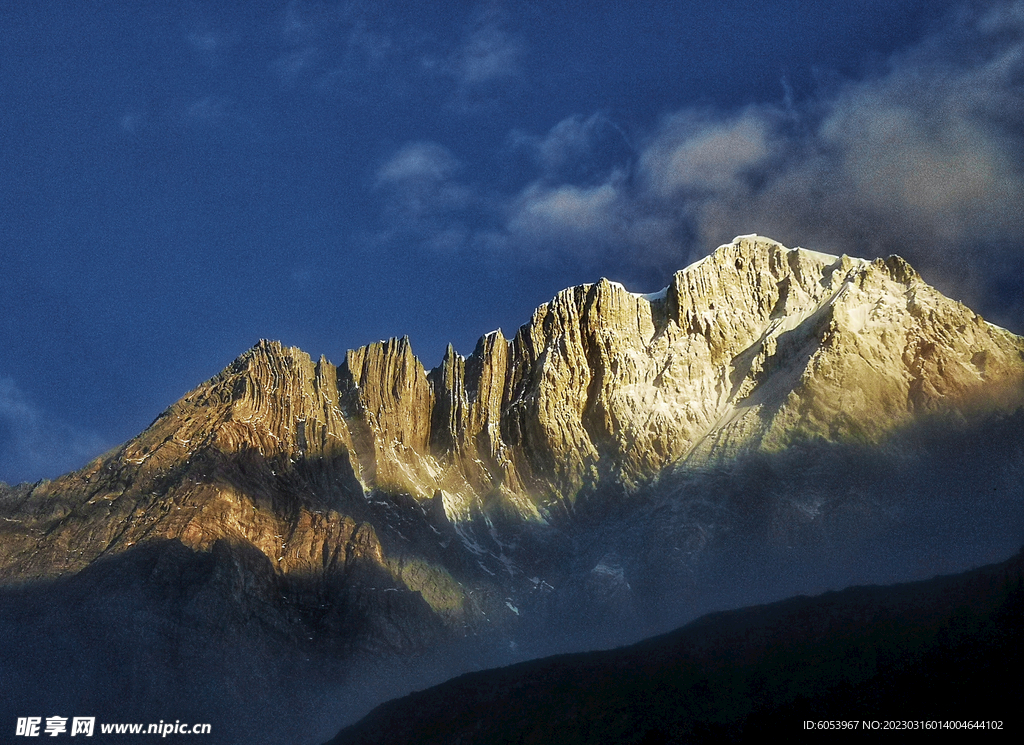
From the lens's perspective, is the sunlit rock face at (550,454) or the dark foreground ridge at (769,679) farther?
the sunlit rock face at (550,454)

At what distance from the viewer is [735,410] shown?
14000 centimetres

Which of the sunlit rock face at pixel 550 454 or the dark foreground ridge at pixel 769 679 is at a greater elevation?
the sunlit rock face at pixel 550 454

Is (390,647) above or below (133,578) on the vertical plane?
below

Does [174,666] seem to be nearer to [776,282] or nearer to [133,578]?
[133,578]

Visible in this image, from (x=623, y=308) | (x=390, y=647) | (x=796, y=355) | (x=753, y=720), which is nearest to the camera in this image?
(x=753, y=720)

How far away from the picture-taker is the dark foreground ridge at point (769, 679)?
8888 cm

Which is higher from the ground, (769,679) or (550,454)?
(550,454)

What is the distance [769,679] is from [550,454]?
2011 inches

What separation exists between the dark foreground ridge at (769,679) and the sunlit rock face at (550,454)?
32.3ft

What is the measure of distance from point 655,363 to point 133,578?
7079 centimetres

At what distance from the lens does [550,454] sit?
143250mm

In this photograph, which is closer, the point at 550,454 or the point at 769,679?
the point at 769,679

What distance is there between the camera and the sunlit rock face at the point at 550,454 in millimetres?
125250

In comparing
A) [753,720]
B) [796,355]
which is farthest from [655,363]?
[753,720]
